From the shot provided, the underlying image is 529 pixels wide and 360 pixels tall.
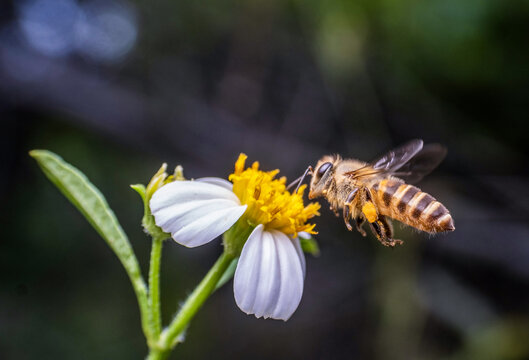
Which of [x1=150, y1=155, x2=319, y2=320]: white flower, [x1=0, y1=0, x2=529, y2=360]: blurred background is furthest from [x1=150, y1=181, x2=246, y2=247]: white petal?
[x1=0, y1=0, x2=529, y2=360]: blurred background

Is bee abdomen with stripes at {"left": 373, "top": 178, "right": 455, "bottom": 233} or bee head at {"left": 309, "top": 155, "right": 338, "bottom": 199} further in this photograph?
bee head at {"left": 309, "top": 155, "right": 338, "bottom": 199}

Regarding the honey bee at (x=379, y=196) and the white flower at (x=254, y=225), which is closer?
the white flower at (x=254, y=225)

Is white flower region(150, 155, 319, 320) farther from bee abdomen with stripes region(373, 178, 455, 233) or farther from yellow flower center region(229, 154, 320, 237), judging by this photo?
bee abdomen with stripes region(373, 178, 455, 233)

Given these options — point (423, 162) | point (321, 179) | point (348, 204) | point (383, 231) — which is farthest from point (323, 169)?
point (423, 162)

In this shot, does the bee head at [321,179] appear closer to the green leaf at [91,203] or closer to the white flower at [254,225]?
the white flower at [254,225]

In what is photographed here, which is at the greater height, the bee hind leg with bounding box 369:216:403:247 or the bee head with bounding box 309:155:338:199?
the bee head with bounding box 309:155:338:199

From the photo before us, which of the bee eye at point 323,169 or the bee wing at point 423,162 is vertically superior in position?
the bee wing at point 423,162

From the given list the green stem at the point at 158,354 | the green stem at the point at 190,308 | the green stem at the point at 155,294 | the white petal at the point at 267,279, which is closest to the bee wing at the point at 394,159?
the white petal at the point at 267,279

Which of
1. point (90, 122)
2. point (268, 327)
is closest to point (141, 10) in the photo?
point (90, 122)
